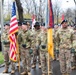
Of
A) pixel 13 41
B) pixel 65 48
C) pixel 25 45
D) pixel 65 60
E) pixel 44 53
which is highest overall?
pixel 13 41

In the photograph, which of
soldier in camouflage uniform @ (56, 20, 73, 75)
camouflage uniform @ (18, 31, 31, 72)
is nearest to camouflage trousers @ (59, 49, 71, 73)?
soldier in camouflage uniform @ (56, 20, 73, 75)

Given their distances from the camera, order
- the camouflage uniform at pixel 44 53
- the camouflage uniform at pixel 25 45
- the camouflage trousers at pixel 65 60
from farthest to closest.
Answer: the camouflage uniform at pixel 25 45
the camouflage uniform at pixel 44 53
the camouflage trousers at pixel 65 60

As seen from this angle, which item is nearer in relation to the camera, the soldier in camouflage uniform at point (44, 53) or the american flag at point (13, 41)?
the soldier in camouflage uniform at point (44, 53)

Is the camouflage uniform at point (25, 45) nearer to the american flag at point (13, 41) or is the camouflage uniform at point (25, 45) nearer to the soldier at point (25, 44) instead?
the soldier at point (25, 44)

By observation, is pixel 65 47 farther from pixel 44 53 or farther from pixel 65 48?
pixel 44 53

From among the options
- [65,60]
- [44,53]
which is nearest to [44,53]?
[44,53]

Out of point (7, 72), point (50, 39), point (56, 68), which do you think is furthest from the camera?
point (56, 68)

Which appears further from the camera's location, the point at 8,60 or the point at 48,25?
the point at 8,60

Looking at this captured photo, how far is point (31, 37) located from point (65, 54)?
1.59 meters

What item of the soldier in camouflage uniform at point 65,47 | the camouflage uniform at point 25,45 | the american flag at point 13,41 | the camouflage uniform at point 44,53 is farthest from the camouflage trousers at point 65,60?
the american flag at point 13,41

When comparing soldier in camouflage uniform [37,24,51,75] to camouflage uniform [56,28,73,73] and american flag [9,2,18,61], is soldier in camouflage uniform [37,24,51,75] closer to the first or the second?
camouflage uniform [56,28,73,73]

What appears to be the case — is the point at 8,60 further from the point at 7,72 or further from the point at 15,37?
the point at 15,37

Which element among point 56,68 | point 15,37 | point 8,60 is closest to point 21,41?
point 15,37

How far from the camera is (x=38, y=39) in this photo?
11.6 meters
